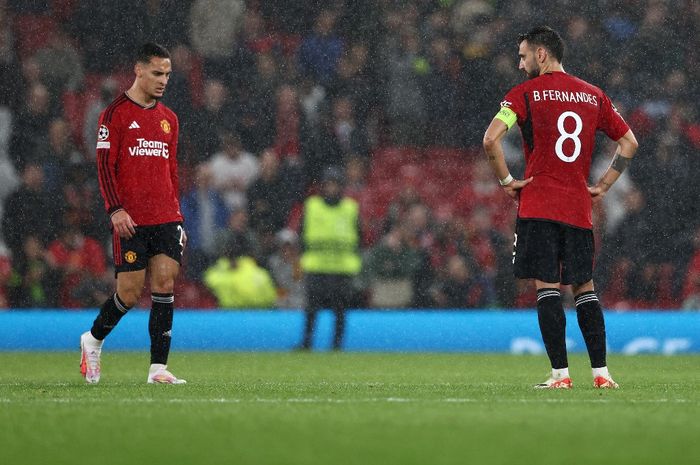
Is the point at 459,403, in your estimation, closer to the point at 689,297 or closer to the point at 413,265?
the point at 413,265

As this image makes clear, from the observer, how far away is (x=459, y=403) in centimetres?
593

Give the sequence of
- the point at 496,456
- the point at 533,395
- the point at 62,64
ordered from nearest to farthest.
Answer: the point at 496,456, the point at 533,395, the point at 62,64

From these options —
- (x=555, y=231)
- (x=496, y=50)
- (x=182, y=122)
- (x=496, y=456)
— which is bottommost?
(x=496, y=456)

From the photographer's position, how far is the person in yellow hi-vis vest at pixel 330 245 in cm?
1221

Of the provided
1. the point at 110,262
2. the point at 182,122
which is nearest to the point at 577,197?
the point at 110,262

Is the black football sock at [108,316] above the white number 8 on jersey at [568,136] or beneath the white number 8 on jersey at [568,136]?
beneath

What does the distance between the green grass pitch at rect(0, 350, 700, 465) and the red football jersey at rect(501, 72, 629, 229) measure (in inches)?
36.0

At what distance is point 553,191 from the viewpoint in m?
6.78

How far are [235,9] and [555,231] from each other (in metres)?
8.75

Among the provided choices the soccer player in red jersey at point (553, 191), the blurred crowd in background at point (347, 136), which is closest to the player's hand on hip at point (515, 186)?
the soccer player in red jersey at point (553, 191)

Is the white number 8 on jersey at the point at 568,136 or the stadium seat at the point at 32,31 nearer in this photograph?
the white number 8 on jersey at the point at 568,136

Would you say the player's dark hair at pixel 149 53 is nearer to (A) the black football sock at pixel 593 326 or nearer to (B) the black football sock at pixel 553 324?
(B) the black football sock at pixel 553 324

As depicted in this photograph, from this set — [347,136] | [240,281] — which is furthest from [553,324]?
[347,136]

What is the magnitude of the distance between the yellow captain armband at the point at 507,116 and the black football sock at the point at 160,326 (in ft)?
6.70
